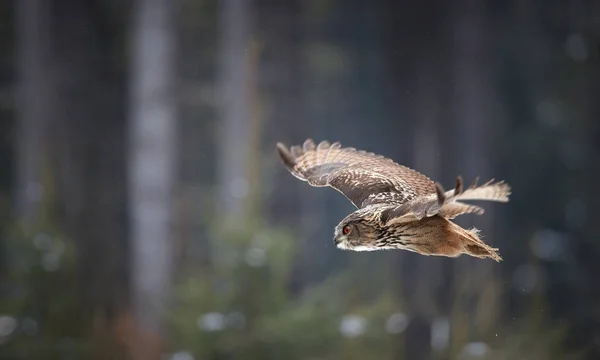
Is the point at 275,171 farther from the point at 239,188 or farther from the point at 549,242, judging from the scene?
the point at 549,242

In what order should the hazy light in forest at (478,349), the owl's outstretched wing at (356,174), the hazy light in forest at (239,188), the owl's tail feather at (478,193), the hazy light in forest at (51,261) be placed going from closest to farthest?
the owl's tail feather at (478,193) → the owl's outstretched wing at (356,174) → the hazy light in forest at (478,349) → the hazy light in forest at (239,188) → the hazy light in forest at (51,261)

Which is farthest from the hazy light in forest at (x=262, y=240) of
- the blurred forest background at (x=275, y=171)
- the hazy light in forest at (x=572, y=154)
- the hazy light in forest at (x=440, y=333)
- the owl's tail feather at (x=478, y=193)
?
the owl's tail feather at (x=478, y=193)

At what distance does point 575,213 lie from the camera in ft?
8.22

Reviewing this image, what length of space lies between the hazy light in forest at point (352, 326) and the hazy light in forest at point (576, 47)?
1.06m

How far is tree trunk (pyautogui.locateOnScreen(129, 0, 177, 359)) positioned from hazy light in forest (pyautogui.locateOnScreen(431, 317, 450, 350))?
1.09 metres

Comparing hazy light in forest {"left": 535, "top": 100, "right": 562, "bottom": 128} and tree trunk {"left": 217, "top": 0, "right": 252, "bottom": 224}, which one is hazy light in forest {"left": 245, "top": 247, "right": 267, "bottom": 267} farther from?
hazy light in forest {"left": 535, "top": 100, "right": 562, "bottom": 128}

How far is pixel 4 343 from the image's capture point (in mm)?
3324

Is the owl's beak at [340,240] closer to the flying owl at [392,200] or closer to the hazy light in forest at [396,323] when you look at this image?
the flying owl at [392,200]

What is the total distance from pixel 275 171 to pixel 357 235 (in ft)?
4.99

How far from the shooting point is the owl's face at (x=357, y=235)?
1.48m

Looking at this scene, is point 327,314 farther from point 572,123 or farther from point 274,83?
point 572,123

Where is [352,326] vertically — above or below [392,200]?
below

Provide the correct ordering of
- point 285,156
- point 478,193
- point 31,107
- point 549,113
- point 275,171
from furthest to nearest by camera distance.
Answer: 1. point 31,107
2. point 275,171
3. point 549,113
4. point 285,156
5. point 478,193

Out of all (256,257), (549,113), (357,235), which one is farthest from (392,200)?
(256,257)
